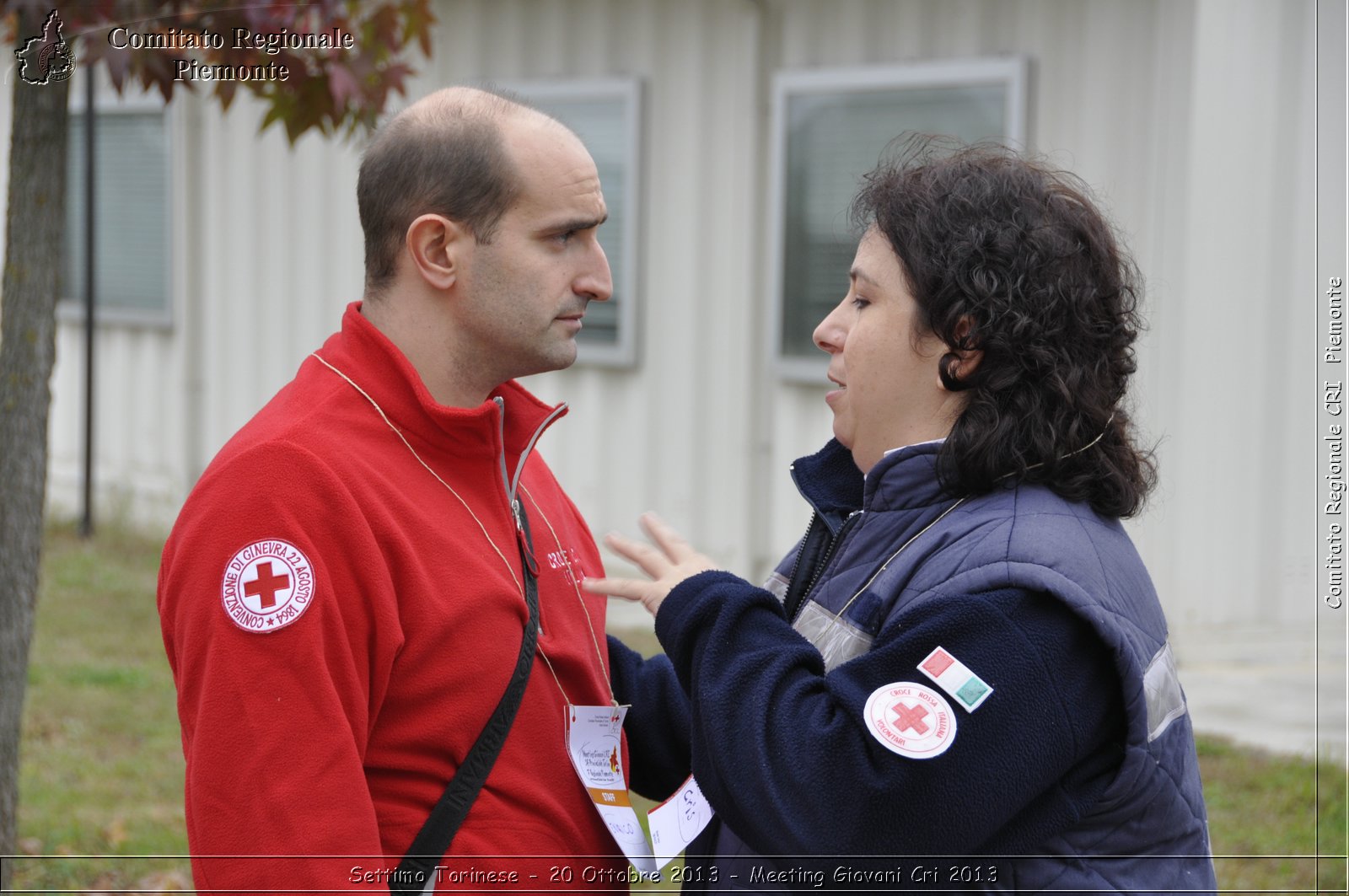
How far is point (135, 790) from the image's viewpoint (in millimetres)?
5129

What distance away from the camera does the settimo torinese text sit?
3.44 metres

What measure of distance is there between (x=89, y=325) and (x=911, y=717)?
9.06 m

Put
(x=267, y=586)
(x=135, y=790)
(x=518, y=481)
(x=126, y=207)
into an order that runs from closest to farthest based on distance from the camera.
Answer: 1. (x=267, y=586)
2. (x=518, y=481)
3. (x=135, y=790)
4. (x=126, y=207)

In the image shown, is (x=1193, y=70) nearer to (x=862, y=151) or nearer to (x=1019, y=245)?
(x=862, y=151)

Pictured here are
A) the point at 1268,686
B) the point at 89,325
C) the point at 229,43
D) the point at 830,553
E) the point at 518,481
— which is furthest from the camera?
the point at 89,325

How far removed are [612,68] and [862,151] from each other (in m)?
1.85

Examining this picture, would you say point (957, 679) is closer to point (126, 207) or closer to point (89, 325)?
point (89, 325)

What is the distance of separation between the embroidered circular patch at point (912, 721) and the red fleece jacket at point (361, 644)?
2.25 ft

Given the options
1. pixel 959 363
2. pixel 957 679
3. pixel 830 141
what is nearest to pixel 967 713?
pixel 957 679

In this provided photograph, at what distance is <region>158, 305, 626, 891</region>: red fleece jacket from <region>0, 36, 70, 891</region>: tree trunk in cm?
178

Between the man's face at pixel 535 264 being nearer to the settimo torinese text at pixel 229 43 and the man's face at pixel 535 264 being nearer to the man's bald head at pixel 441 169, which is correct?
the man's bald head at pixel 441 169

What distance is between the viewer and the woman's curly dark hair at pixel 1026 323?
210cm

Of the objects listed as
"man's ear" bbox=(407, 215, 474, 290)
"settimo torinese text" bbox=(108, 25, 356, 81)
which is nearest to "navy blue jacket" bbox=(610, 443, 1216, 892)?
"man's ear" bbox=(407, 215, 474, 290)

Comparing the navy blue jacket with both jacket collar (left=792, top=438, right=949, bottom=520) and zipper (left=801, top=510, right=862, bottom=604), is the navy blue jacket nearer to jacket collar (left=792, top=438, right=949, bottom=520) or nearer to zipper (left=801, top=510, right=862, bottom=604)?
jacket collar (left=792, top=438, right=949, bottom=520)
